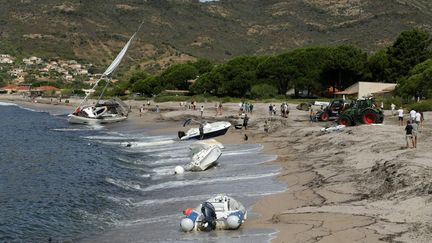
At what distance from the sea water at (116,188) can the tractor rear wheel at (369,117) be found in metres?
7.23

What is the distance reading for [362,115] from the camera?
3819 cm

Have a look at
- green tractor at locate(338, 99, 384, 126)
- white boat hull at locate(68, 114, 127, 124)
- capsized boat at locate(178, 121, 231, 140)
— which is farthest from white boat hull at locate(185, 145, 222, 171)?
white boat hull at locate(68, 114, 127, 124)

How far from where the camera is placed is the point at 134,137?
165 ft

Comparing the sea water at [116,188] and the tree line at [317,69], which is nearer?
the sea water at [116,188]

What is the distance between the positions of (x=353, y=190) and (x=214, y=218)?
5222 millimetres

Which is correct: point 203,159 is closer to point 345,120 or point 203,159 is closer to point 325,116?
point 345,120

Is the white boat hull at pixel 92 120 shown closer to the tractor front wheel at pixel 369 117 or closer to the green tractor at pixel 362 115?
the green tractor at pixel 362 115

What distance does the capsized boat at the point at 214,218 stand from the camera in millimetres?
16688

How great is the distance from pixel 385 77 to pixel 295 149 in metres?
55.4

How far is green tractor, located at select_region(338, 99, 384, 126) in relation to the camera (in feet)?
124

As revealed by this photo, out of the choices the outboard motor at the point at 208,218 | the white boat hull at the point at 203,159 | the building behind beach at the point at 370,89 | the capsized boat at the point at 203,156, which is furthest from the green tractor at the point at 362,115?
the building behind beach at the point at 370,89

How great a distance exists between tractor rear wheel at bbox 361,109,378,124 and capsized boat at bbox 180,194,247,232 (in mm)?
22691

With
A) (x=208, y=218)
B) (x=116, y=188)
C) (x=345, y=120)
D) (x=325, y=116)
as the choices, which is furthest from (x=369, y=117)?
(x=208, y=218)

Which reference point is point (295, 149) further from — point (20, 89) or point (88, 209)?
point (20, 89)
